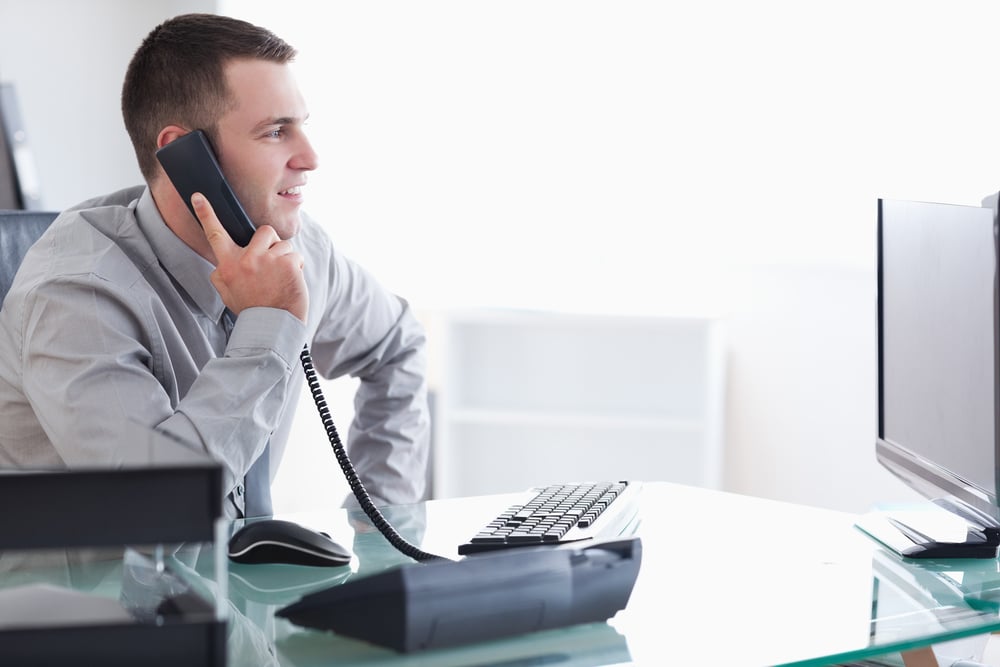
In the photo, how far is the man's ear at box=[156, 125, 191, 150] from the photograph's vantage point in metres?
1.58

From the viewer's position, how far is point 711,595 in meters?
1.09

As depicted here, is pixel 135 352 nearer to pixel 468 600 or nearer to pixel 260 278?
pixel 260 278

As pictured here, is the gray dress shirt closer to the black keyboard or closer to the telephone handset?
the telephone handset

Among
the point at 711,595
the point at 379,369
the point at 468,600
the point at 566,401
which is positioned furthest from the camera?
the point at 566,401

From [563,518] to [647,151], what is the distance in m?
2.17

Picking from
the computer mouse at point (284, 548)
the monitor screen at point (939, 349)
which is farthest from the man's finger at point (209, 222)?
the monitor screen at point (939, 349)

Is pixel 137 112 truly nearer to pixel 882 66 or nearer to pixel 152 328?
pixel 152 328

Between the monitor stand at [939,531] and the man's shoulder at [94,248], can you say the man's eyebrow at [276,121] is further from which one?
the monitor stand at [939,531]

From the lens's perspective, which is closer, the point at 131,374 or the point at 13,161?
the point at 131,374

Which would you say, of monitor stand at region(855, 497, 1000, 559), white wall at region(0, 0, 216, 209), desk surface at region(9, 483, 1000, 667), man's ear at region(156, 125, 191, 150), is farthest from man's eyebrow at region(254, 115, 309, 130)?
white wall at region(0, 0, 216, 209)

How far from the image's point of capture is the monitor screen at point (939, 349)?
46.7 inches

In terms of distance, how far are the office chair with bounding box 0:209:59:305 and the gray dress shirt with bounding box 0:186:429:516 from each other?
0.10 m

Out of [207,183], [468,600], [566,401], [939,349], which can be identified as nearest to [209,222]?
[207,183]

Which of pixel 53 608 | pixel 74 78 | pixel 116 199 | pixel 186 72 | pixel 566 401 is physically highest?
pixel 74 78
